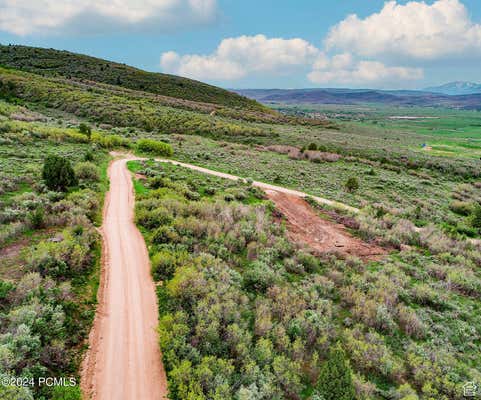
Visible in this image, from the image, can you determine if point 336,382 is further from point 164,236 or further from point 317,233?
point 317,233

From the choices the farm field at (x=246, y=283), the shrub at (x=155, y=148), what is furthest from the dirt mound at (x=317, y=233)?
the shrub at (x=155, y=148)

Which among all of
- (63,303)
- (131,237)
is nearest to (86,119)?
(131,237)

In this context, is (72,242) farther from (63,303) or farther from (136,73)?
(136,73)

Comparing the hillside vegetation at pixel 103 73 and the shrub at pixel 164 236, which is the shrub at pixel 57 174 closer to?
the shrub at pixel 164 236

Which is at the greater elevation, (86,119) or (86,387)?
(86,119)

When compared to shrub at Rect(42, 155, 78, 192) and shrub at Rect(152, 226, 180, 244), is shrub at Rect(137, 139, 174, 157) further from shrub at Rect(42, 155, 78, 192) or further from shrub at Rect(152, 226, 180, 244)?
shrub at Rect(152, 226, 180, 244)

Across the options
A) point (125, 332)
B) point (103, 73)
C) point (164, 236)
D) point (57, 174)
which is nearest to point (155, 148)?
point (57, 174)

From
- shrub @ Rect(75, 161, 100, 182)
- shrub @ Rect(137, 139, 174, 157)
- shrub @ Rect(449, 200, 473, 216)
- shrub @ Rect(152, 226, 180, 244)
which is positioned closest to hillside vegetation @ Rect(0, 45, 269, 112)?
shrub @ Rect(137, 139, 174, 157)
